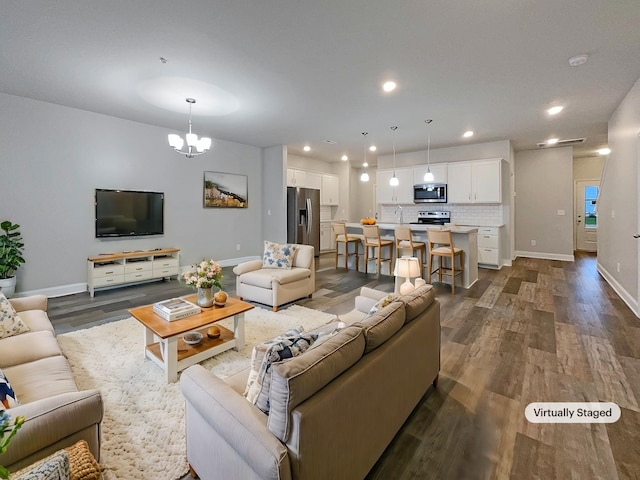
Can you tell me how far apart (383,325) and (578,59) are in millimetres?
3579

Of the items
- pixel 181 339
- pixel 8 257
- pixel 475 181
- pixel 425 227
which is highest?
pixel 475 181

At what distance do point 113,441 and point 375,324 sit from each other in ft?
5.38

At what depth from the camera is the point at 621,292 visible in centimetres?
434

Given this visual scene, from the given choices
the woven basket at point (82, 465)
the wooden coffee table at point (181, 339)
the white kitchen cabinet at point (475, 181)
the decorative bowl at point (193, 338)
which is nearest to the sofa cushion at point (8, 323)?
the wooden coffee table at point (181, 339)

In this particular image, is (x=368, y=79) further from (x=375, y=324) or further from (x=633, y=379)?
(x=633, y=379)

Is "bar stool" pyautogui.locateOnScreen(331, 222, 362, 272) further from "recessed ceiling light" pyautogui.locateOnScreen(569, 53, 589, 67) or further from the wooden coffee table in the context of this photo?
"recessed ceiling light" pyautogui.locateOnScreen(569, 53, 589, 67)

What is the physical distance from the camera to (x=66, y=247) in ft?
15.3

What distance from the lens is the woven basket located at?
3.31 ft

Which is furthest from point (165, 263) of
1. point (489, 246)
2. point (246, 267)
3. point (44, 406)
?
point (489, 246)

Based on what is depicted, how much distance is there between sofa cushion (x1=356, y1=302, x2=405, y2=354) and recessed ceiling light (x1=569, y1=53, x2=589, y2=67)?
3297 millimetres

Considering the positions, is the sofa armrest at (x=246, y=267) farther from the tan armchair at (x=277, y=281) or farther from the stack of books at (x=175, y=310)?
the stack of books at (x=175, y=310)

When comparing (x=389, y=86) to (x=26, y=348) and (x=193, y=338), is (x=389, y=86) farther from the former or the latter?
(x=26, y=348)

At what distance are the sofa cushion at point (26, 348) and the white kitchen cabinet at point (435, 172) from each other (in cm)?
703

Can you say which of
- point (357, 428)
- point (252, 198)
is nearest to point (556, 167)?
point (252, 198)
